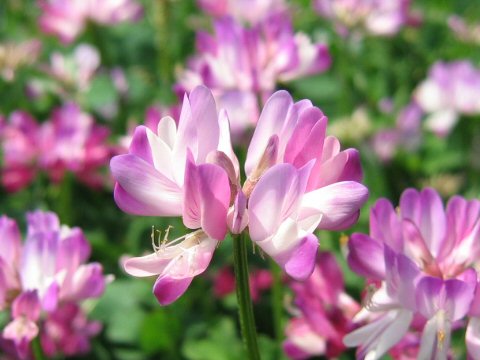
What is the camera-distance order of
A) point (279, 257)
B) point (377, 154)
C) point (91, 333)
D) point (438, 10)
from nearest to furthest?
1. point (279, 257)
2. point (91, 333)
3. point (377, 154)
4. point (438, 10)

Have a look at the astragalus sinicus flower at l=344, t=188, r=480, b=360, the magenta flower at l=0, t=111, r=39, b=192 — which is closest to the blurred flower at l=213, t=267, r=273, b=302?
the magenta flower at l=0, t=111, r=39, b=192

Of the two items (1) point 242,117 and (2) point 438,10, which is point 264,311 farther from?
(2) point 438,10

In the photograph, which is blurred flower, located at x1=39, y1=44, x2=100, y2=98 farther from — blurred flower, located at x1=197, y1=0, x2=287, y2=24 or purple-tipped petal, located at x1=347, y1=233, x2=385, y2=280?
purple-tipped petal, located at x1=347, y1=233, x2=385, y2=280

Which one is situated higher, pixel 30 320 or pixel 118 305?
pixel 30 320

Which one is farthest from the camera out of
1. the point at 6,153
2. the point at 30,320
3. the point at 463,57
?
the point at 463,57

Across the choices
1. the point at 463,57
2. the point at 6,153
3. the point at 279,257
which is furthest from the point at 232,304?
the point at 463,57

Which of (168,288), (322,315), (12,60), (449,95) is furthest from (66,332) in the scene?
(449,95)

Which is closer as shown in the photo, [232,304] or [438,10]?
[232,304]
